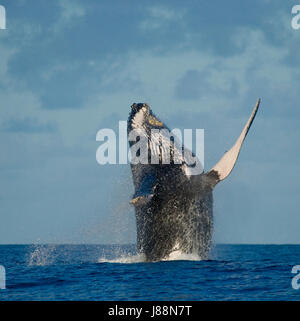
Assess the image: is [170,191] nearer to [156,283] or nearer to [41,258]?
[156,283]

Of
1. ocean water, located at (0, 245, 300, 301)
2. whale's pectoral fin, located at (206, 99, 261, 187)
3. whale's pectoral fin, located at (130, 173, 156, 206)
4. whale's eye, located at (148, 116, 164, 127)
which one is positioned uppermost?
whale's eye, located at (148, 116, 164, 127)

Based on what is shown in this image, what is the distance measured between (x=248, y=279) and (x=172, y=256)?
7.49 feet

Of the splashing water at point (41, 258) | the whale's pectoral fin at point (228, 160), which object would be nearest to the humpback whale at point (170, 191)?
the whale's pectoral fin at point (228, 160)

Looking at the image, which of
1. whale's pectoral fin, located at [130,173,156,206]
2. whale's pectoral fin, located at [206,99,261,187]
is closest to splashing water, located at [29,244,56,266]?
whale's pectoral fin, located at [130,173,156,206]

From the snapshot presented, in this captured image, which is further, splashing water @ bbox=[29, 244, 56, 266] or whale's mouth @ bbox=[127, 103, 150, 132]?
splashing water @ bbox=[29, 244, 56, 266]

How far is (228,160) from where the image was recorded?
15.2 meters

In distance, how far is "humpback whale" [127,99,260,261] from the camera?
15.0m

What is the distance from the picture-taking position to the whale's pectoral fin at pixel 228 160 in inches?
595

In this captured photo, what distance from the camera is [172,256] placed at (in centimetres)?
1548

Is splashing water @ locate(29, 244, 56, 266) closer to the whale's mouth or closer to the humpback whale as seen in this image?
the humpback whale

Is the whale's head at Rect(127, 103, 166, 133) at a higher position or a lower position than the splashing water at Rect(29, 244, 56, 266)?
higher
